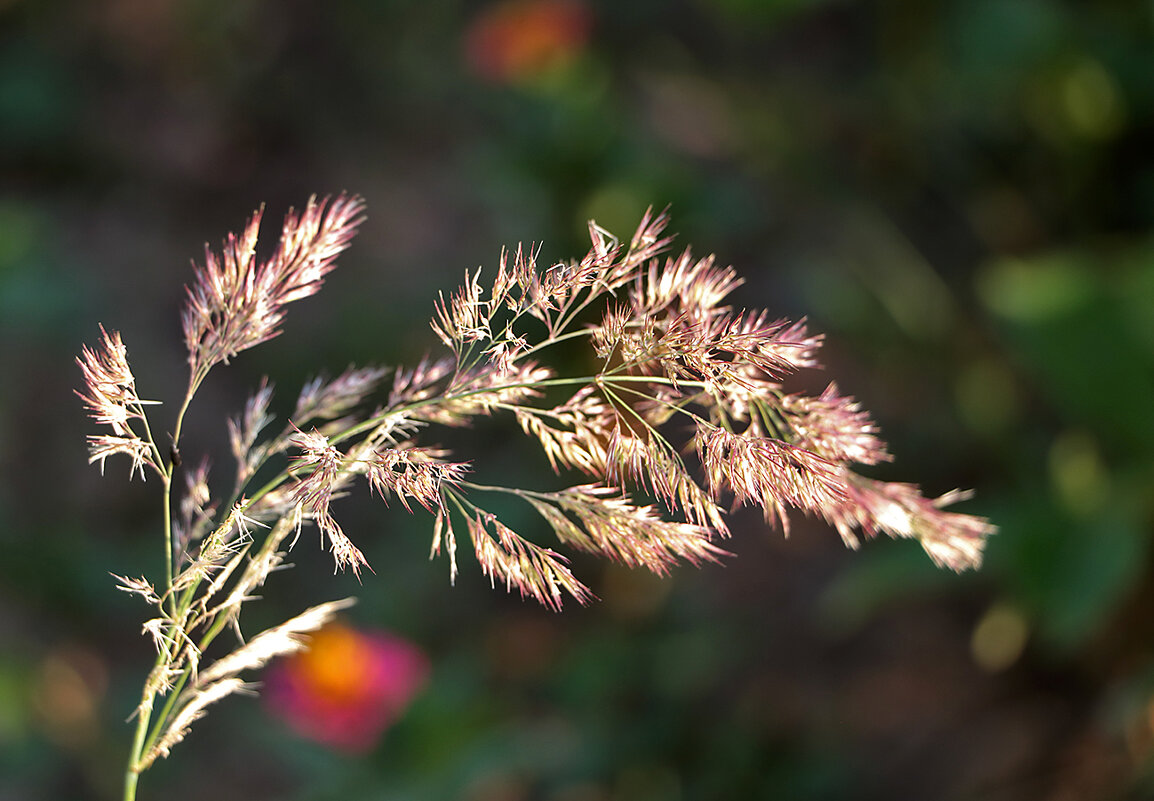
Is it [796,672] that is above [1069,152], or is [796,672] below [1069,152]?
below

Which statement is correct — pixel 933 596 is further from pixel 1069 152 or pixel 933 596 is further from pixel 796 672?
pixel 1069 152

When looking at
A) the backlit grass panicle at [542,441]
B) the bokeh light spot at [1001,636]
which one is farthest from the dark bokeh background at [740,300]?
the backlit grass panicle at [542,441]

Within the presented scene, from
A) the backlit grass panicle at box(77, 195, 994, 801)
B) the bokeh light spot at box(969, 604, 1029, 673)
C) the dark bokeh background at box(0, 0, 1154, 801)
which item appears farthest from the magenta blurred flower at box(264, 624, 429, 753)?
the backlit grass panicle at box(77, 195, 994, 801)

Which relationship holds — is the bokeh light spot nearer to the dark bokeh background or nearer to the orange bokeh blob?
the dark bokeh background

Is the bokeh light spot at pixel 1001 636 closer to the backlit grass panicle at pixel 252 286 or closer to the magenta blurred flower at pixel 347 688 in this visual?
the magenta blurred flower at pixel 347 688

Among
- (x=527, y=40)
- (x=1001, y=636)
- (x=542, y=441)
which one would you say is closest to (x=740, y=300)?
(x=527, y=40)

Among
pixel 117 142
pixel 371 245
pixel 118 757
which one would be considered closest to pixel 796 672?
pixel 118 757
